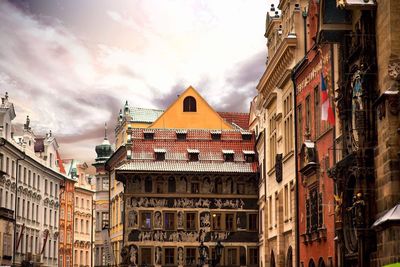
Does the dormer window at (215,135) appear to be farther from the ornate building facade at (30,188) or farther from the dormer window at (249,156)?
the ornate building facade at (30,188)

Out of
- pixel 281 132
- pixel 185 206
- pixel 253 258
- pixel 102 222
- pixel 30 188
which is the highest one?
pixel 30 188

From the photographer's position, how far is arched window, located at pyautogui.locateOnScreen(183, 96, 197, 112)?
232 ft

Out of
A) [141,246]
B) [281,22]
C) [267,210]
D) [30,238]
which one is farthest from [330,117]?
[30,238]

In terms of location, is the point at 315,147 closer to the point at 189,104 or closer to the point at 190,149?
the point at 190,149

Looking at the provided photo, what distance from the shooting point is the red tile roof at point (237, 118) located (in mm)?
77188

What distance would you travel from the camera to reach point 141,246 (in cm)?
6462

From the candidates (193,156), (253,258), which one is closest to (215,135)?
(193,156)

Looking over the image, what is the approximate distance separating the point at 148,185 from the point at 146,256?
5.16 meters

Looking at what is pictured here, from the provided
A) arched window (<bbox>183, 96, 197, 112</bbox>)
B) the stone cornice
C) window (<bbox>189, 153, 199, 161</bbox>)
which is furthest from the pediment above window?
arched window (<bbox>183, 96, 197, 112</bbox>)

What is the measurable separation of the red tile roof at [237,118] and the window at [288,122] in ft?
113

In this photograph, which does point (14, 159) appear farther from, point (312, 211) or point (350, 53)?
point (350, 53)

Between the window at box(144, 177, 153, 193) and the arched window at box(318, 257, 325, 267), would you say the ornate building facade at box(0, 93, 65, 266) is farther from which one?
the arched window at box(318, 257, 325, 267)

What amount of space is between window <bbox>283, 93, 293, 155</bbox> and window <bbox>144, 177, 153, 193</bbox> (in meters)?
24.4

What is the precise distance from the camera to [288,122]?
4131 centimetres
